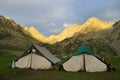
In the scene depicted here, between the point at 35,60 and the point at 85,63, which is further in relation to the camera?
the point at 35,60

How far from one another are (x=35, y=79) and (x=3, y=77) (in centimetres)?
405

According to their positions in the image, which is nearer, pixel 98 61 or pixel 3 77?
pixel 3 77


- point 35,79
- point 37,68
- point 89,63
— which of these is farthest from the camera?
point 37,68

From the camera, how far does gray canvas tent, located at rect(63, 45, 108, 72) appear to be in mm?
48156

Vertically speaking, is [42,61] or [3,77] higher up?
[42,61]

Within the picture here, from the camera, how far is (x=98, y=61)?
4856 centimetres

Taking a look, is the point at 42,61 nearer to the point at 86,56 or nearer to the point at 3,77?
the point at 86,56

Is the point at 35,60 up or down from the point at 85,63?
up

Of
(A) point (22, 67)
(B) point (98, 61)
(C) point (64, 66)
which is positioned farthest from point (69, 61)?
(A) point (22, 67)

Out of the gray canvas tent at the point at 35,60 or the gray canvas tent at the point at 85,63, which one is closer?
the gray canvas tent at the point at 85,63

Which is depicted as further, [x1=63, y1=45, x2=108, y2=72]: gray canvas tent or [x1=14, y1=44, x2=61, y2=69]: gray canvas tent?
[x1=14, y1=44, x2=61, y2=69]: gray canvas tent

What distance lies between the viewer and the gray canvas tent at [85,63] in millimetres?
48156

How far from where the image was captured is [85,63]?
48500 millimetres

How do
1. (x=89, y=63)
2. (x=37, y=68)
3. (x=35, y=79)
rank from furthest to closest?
(x=37, y=68) < (x=89, y=63) < (x=35, y=79)
